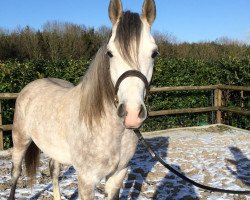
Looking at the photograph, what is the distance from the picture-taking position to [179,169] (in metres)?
4.80

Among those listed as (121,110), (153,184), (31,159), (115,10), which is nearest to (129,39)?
(115,10)

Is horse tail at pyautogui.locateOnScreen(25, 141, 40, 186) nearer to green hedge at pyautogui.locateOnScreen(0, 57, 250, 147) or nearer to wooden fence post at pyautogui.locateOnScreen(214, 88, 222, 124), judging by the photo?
green hedge at pyautogui.locateOnScreen(0, 57, 250, 147)

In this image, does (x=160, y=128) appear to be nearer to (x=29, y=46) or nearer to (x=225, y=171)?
(x=225, y=171)

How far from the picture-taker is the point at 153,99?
803 centimetres

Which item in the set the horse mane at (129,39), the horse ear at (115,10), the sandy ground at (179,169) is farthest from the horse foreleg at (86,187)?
the sandy ground at (179,169)

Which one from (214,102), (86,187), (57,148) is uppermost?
(57,148)

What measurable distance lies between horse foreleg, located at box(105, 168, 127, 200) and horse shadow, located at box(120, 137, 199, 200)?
113cm

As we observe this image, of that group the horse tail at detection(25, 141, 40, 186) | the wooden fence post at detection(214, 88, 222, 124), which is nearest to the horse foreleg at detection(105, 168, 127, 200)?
the horse tail at detection(25, 141, 40, 186)

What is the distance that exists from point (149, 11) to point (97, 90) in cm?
64

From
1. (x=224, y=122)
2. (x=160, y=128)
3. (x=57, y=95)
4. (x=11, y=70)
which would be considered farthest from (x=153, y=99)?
(x=57, y=95)

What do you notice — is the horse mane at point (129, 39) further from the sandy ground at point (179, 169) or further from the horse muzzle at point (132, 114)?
the sandy ground at point (179, 169)

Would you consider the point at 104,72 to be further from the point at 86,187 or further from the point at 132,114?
the point at 86,187

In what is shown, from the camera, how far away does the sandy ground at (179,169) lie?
150 inches

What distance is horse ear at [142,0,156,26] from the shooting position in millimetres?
1984
